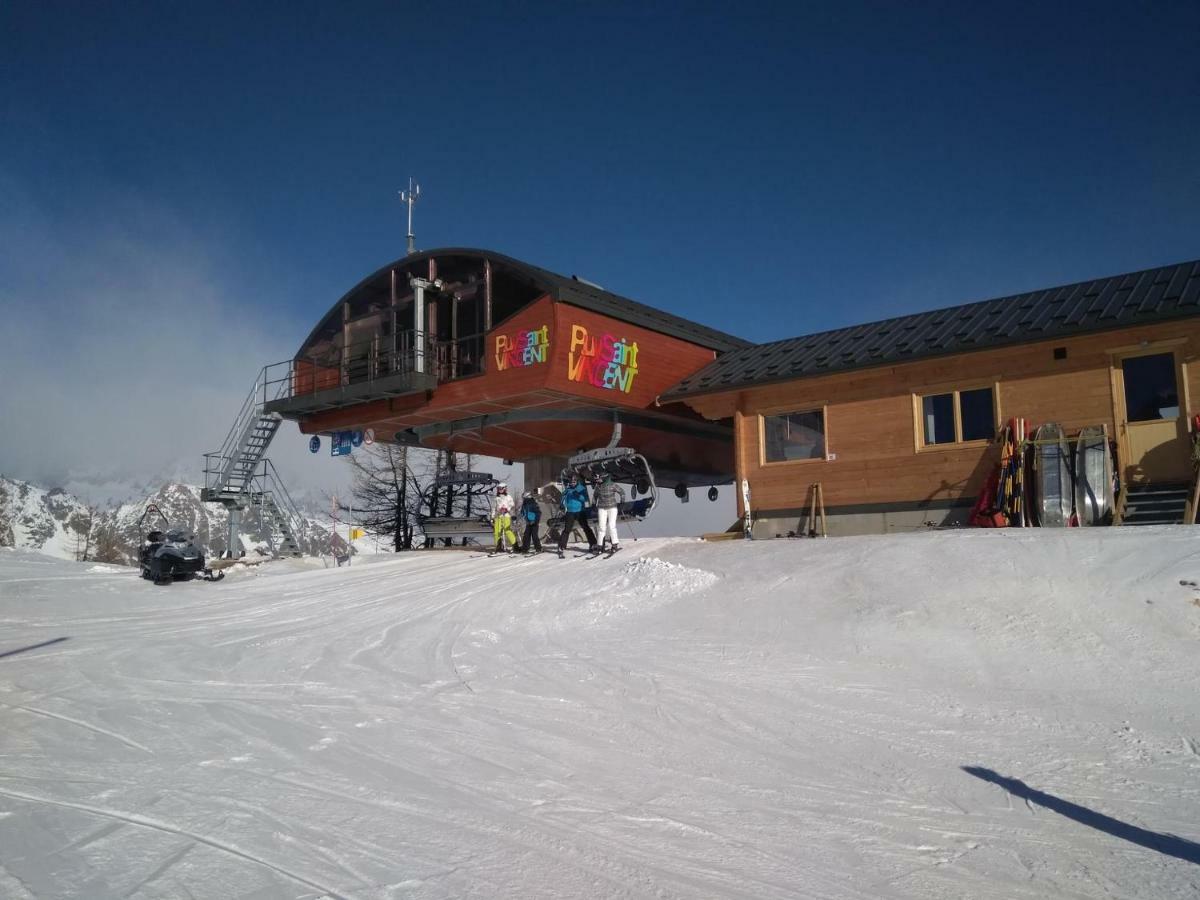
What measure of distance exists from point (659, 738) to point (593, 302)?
16.6 m

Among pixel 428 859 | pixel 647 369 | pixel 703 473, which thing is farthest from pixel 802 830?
pixel 703 473

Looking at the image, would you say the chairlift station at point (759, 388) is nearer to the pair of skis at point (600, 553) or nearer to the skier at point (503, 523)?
the skier at point (503, 523)

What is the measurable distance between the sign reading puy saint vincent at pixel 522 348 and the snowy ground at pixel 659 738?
8.87 meters

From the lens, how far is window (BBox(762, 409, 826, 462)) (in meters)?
19.4

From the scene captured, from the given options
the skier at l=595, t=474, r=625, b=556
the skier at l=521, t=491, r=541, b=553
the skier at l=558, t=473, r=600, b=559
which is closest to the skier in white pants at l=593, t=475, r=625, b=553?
the skier at l=595, t=474, r=625, b=556

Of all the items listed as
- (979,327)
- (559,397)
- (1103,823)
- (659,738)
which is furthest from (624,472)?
(1103,823)

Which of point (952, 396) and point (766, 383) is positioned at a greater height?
point (766, 383)

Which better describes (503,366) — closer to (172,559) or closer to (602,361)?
(602,361)

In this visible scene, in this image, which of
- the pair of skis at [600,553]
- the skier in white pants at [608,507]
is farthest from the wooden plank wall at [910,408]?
the pair of skis at [600,553]

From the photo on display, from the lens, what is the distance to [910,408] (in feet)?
59.1

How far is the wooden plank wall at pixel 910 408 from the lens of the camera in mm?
15961

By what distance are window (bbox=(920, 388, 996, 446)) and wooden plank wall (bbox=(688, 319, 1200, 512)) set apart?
0.19 metres

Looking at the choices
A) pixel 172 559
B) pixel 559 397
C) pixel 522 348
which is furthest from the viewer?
pixel 559 397

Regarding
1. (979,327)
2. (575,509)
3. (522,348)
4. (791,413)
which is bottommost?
(575,509)
